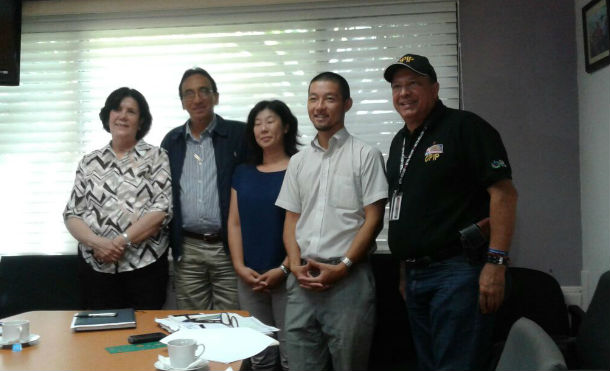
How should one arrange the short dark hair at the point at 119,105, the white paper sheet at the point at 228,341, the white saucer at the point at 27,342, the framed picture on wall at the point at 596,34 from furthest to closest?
1. the short dark hair at the point at 119,105
2. the framed picture on wall at the point at 596,34
3. the white saucer at the point at 27,342
4. the white paper sheet at the point at 228,341

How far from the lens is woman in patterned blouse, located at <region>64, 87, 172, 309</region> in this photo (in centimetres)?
275

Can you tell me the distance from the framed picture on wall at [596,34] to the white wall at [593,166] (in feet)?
0.18

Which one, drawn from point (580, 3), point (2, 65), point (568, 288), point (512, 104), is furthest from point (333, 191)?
point (2, 65)

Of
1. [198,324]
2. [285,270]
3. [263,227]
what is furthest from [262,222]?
[198,324]

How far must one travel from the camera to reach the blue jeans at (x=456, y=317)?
6.72 feet

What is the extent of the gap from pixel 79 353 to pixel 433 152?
1.49m

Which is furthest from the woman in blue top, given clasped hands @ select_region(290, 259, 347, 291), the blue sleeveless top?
clasped hands @ select_region(290, 259, 347, 291)

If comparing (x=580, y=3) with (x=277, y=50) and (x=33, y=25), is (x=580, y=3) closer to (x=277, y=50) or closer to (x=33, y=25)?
(x=277, y=50)

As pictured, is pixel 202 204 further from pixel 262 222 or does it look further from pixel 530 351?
pixel 530 351

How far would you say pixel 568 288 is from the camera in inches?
122

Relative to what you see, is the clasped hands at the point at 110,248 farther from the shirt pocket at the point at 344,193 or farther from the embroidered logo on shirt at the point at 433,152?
the embroidered logo on shirt at the point at 433,152

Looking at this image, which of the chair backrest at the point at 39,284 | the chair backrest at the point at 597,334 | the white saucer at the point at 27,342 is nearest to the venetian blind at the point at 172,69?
the chair backrest at the point at 39,284

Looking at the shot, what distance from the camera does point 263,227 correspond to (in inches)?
107

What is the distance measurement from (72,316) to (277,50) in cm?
212
